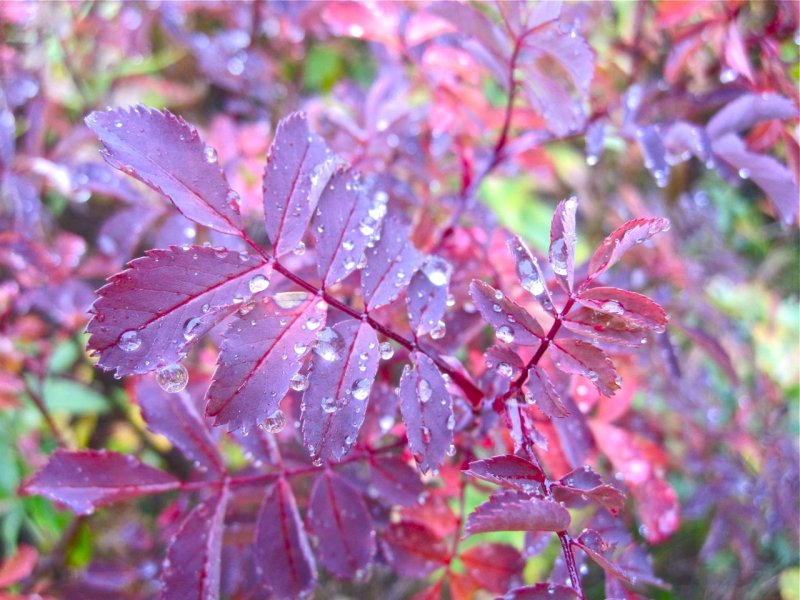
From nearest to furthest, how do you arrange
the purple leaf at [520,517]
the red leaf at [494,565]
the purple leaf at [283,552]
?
the purple leaf at [520,517]
the purple leaf at [283,552]
the red leaf at [494,565]

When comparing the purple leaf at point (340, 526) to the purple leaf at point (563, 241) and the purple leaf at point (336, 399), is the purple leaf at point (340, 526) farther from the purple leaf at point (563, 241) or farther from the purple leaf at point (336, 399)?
the purple leaf at point (563, 241)

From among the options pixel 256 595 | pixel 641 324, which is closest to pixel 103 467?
pixel 256 595

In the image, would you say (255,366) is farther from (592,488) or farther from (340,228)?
(592,488)

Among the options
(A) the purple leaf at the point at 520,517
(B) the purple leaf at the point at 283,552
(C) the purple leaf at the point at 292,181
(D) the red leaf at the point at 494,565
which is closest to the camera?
(A) the purple leaf at the point at 520,517

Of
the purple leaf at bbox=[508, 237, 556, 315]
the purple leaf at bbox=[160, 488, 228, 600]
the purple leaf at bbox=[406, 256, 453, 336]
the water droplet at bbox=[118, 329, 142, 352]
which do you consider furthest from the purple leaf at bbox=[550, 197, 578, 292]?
the purple leaf at bbox=[160, 488, 228, 600]

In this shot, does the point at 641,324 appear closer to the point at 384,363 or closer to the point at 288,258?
the point at 384,363

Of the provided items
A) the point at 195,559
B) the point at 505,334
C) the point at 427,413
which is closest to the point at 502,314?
the point at 505,334

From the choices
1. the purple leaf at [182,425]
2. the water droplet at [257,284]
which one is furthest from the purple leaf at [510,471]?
the purple leaf at [182,425]
